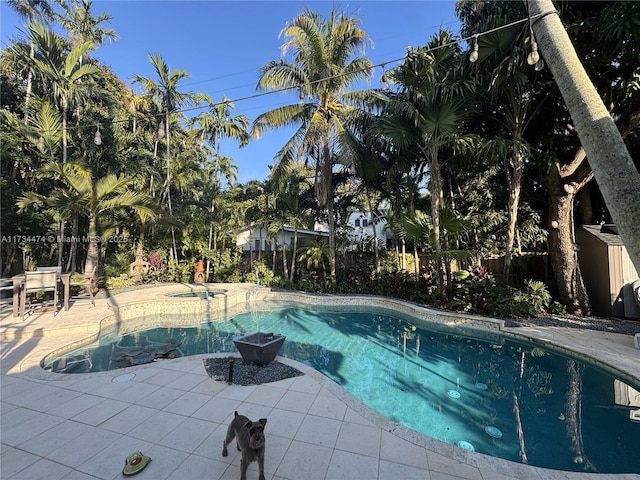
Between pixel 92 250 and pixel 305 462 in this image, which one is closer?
pixel 305 462

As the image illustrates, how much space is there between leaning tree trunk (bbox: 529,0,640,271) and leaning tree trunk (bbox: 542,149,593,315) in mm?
6738

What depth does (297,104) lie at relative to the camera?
35.2 ft

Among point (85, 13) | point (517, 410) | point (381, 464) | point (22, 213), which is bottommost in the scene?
point (517, 410)

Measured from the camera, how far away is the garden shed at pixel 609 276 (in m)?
7.18

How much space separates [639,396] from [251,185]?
1344cm

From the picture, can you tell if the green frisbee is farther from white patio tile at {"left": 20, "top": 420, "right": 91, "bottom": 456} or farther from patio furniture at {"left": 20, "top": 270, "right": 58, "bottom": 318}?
patio furniture at {"left": 20, "top": 270, "right": 58, "bottom": 318}

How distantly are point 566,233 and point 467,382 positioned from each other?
6.02 m

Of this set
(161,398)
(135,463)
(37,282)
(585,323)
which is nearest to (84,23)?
(37,282)

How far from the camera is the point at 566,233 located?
25.7 ft

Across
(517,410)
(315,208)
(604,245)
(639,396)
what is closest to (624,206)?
(517,410)

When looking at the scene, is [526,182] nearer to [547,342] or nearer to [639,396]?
[547,342]

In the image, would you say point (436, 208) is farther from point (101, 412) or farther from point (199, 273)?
point (199, 273)

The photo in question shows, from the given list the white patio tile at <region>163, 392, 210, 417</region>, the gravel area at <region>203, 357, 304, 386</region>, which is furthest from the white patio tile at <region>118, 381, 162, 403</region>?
the gravel area at <region>203, 357, 304, 386</region>

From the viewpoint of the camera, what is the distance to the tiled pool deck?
91.0 inches
